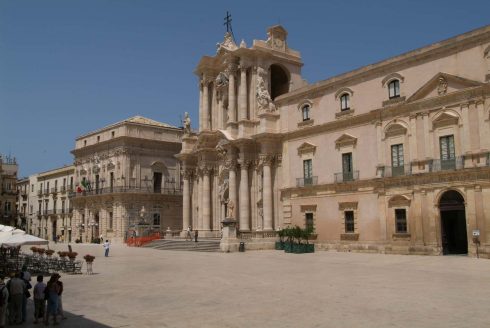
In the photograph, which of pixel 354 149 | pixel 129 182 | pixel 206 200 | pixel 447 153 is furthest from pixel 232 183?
pixel 447 153

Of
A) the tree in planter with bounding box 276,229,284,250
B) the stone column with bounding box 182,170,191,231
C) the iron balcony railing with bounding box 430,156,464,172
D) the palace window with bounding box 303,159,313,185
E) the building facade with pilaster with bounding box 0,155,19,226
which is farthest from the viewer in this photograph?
the building facade with pilaster with bounding box 0,155,19,226

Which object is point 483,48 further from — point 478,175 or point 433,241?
point 433,241

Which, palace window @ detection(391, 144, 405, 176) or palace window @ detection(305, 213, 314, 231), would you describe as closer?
palace window @ detection(391, 144, 405, 176)

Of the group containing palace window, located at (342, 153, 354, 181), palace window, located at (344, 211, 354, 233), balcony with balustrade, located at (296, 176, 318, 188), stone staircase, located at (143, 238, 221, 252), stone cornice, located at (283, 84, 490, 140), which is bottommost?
stone staircase, located at (143, 238, 221, 252)

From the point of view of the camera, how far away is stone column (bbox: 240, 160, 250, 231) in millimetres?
37906

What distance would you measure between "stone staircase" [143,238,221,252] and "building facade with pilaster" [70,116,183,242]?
7.71m

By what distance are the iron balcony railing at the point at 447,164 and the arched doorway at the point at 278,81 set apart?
1884cm

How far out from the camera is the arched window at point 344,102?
31.9 m

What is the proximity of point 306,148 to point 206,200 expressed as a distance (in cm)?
1218

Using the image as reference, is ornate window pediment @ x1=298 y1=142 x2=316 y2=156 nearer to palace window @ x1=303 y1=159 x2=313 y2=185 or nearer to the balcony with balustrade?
palace window @ x1=303 y1=159 x2=313 y2=185

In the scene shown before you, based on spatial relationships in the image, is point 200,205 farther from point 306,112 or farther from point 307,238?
point 307,238

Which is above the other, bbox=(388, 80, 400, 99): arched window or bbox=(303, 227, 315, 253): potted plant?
bbox=(388, 80, 400, 99): arched window

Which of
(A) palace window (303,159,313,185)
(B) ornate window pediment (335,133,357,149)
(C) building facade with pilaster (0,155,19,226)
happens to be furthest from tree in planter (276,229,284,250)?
(C) building facade with pilaster (0,155,19,226)

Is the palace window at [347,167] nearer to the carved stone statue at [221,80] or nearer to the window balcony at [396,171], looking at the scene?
the window balcony at [396,171]
